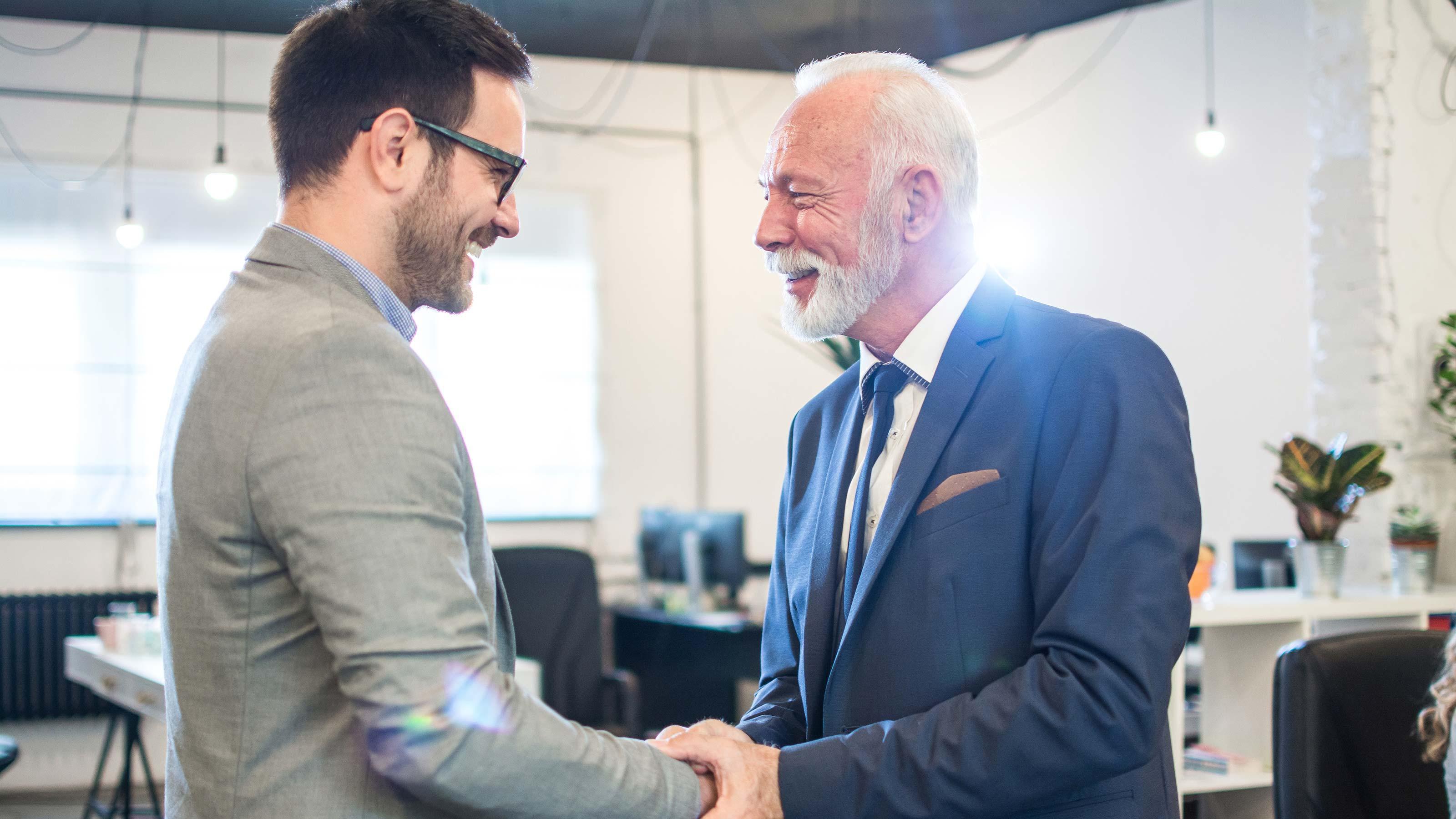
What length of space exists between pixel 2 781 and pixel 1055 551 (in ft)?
19.7

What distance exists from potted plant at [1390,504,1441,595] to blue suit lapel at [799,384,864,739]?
7.85 ft

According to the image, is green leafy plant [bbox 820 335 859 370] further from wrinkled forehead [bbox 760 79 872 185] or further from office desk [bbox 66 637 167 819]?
wrinkled forehead [bbox 760 79 872 185]

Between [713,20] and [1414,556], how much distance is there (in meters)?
4.14

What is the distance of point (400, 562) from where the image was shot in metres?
0.98

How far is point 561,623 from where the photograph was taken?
14.9ft

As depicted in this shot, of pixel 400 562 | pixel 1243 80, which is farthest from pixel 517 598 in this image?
pixel 1243 80

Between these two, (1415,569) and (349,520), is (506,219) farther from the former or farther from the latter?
(1415,569)

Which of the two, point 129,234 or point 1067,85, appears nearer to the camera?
point 129,234

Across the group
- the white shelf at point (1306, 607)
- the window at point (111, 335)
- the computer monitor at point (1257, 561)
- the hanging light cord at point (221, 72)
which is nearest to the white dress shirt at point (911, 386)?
the white shelf at point (1306, 607)

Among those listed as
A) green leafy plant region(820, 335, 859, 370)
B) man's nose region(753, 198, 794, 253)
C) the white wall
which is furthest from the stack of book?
the white wall

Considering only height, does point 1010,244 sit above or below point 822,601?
above

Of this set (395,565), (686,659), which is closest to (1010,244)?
(686,659)

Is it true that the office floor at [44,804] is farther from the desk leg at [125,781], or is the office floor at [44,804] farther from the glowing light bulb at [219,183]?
the glowing light bulb at [219,183]

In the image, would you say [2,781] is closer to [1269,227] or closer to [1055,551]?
[1055,551]
